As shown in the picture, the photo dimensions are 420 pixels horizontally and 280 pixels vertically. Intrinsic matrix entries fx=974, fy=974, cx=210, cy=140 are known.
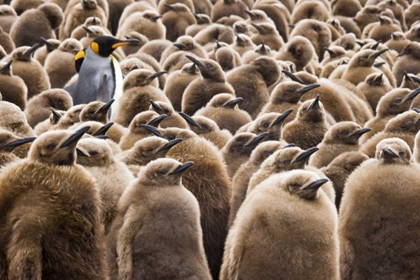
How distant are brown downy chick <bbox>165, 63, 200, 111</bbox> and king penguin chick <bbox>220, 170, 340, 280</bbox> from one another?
3.78 meters

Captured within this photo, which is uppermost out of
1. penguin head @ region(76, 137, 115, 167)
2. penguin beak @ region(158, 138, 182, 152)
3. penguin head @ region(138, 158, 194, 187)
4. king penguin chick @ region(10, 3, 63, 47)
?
penguin head @ region(138, 158, 194, 187)

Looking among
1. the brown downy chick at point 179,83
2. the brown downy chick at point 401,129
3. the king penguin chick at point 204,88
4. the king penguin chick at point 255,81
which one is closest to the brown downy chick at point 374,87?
the king penguin chick at point 255,81

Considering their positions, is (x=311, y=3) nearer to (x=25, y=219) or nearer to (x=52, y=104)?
(x=52, y=104)

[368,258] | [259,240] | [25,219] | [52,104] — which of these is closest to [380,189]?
[368,258]

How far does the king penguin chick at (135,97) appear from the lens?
686 centimetres

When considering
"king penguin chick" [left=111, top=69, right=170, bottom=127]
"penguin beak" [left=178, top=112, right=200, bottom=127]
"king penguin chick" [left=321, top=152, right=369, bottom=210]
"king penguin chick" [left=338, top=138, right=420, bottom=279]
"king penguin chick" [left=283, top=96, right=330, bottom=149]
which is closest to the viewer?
"king penguin chick" [left=338, top=138, right=420, bottom=279]

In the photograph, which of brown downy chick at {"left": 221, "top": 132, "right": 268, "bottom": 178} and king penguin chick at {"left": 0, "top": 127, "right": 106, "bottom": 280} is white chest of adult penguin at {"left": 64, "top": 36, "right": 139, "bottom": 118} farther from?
king penguin chick at {"left": 0, "top": 127, "right": 106, "bottom": 280}

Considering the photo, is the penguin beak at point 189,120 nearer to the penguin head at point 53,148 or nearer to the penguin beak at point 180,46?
the penguin head at point 53,148

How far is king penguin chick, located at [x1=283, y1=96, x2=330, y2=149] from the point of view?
20.2 feet

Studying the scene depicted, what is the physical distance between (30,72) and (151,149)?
371 centimetres

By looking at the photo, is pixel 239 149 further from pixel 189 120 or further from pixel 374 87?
pixel 374 87

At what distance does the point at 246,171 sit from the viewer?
17.0 ft


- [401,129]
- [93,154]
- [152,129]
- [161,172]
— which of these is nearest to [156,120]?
[152,129]

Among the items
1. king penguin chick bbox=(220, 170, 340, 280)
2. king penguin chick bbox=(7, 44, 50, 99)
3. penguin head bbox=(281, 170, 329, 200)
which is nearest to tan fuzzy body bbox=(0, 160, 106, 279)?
king penguin chick bbox=(220, 170, 340, 280)
